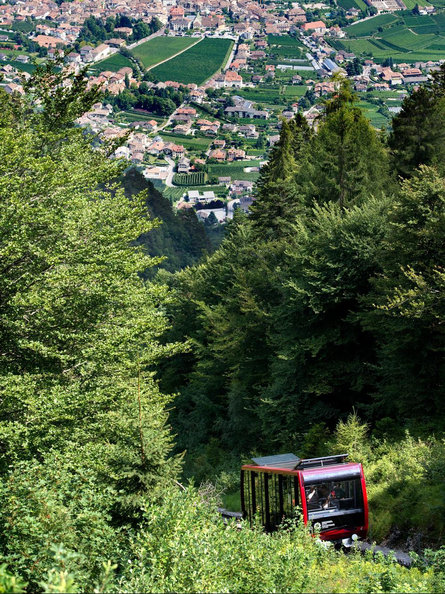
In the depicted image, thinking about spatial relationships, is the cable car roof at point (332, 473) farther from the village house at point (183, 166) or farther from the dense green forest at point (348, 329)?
the village house at point (183, 166)

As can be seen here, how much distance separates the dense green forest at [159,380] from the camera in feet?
33.2

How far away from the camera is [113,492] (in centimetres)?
1162

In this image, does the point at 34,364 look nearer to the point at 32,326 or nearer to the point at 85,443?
the point at 32,326

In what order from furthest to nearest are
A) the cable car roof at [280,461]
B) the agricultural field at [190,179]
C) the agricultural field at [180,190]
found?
the agricultural field at [190,179]
the agricultural field at [180,190]
the cable car roof at [280,461]

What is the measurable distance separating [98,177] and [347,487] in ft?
44.6

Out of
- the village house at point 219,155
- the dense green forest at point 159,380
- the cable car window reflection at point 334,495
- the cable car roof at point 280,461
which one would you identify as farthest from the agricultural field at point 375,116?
the cable car window reflection at point 334,495

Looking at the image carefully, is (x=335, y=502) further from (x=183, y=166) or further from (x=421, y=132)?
(x=183, y=166)

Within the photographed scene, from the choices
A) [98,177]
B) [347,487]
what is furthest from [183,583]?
[98,177]

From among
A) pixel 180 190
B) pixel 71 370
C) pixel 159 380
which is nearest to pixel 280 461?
pixel 71 370

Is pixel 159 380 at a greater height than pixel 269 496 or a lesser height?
lesser

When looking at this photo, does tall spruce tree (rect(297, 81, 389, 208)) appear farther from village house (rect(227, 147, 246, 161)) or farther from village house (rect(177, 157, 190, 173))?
village house (rect(227, 147, 246, 161))

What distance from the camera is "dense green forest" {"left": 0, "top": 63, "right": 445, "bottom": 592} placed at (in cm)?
1012

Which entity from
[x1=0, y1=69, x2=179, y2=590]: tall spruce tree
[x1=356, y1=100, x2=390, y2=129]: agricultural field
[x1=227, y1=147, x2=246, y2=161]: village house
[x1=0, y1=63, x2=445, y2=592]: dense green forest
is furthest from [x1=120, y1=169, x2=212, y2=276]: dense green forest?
[x1=0, y1=69, x2=179, y2=590]: tall spruce tree

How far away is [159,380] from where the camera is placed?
2148 centimetres
